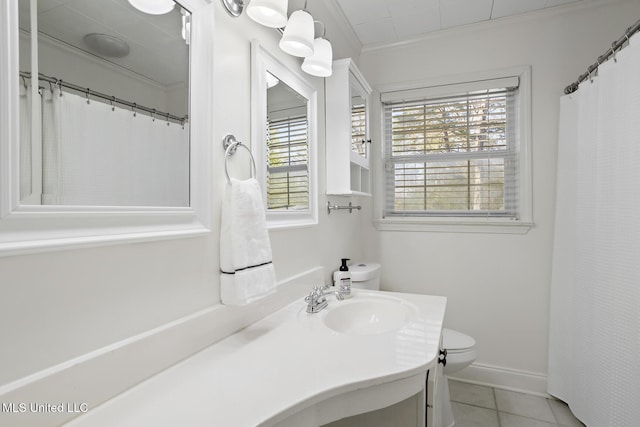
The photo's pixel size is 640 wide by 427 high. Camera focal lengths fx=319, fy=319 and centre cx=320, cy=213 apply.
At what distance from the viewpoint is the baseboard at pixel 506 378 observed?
197 centimetres

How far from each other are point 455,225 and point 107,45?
2060 mm

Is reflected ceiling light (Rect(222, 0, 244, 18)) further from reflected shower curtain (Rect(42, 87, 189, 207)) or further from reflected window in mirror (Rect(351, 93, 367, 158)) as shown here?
reflected window in mirror (Rect(351, 93, 367, 158))

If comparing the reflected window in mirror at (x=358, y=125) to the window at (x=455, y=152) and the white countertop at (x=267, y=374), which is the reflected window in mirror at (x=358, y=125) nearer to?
the window at (x=455, y=152)

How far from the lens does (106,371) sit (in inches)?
25.5

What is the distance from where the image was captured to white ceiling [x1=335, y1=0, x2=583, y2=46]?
6.07 ft

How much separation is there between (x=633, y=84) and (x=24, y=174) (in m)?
1.96

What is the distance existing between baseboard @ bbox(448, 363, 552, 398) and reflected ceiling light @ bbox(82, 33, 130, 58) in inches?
90.2

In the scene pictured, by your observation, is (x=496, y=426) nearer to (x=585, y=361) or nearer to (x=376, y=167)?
(x=585, y=361)

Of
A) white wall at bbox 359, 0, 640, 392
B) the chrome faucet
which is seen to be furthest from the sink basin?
white wall at bbox 359, 0, 640, 392

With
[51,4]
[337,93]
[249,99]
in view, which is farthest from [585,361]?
[51,4]

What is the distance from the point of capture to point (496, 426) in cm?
170

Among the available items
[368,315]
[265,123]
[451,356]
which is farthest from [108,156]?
[451,356]

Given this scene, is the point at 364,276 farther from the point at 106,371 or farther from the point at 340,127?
the point at 106,371

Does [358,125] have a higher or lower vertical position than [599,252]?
higher
